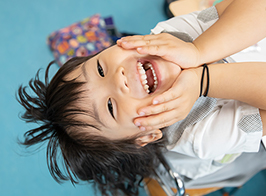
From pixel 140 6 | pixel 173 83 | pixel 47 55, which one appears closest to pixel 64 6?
pixel 47 55

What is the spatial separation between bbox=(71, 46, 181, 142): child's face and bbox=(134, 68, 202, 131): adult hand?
0.12 ft

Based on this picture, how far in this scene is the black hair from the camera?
2.45 ft

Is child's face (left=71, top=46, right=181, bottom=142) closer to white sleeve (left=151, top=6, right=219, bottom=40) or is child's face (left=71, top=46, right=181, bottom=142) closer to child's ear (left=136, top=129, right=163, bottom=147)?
child's ear (left=136, top=129, right=163, bottom=147)

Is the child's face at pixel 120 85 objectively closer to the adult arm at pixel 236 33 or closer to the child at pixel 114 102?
the child at pixel 114 102

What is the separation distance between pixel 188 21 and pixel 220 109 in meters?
0.39

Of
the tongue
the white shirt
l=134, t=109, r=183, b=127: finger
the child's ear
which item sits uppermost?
the tongue

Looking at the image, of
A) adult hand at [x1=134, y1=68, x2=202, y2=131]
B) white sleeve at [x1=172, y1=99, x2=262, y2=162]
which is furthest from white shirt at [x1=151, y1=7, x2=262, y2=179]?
adult hand at [x1=134, y1=68, x2=202, y2=131]

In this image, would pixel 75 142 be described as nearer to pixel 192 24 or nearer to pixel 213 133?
pixel 213 133

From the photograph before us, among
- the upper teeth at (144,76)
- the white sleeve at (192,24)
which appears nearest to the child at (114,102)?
the upper teeth at (144,76)

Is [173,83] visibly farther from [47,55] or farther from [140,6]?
[140,6]

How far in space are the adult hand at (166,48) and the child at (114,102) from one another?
0.03 metres

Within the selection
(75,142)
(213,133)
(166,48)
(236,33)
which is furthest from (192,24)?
(75,142)

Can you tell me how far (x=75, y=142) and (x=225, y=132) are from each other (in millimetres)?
533

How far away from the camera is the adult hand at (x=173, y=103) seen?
2.08ft
